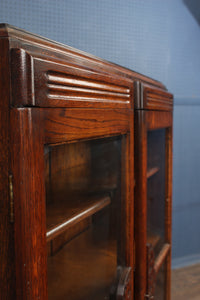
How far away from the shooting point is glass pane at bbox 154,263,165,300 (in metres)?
0.91

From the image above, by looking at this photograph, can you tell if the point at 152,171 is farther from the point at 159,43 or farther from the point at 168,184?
the point at 159,43

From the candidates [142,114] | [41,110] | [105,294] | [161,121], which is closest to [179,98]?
[161,121]

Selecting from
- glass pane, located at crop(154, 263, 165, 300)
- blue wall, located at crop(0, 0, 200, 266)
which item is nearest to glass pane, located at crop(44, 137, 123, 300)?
glass pane, located at crop(154, 263, 165, 300)

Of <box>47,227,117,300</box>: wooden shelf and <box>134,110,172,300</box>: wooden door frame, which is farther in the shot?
<box>134,110,172,300</box>: wooden door frame

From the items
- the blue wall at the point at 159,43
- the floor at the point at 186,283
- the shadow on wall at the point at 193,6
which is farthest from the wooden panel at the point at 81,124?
the shadow on wall at the point at 193,6

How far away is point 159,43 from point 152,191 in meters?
0.91

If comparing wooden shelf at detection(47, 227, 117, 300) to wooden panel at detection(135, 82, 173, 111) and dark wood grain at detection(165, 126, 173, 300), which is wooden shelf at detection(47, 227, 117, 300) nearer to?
wooden panel at detection(135, 82, 173, 111)

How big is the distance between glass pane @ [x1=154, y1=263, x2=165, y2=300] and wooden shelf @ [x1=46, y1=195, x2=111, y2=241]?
1.45 feet

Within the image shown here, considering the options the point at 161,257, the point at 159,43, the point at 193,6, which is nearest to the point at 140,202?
the point at 161,257

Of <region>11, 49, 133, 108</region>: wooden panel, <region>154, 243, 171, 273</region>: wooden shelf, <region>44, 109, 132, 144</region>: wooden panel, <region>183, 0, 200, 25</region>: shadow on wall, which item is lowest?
<region>154, 243, 171, 273</region>: wooden shelf

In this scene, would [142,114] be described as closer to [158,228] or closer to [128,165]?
[128,165]

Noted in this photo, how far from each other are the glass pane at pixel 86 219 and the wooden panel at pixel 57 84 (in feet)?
0.26

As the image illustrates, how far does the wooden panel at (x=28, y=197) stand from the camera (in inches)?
12.6

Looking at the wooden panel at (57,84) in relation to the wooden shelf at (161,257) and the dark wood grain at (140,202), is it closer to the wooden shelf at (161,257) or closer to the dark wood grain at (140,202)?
the dark wood grain at (140,202)
